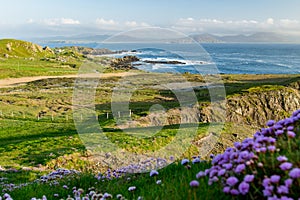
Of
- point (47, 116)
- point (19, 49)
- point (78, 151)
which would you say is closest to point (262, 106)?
point (78, 151)

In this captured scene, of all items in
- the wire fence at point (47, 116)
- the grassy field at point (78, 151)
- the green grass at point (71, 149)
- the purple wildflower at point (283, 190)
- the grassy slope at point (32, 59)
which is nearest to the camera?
the purple wildflower at point (283, 190)

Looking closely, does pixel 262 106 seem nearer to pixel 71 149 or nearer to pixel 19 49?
pixel 71 149

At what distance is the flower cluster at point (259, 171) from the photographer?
2967 mm

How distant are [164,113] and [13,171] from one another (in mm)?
15863

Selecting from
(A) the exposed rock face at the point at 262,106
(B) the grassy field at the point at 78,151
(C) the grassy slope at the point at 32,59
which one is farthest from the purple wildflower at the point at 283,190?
(C) the grassy slope at the point at 32,59

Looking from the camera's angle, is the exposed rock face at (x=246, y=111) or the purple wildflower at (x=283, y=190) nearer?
the purple wildflower at (x=283, y=190)

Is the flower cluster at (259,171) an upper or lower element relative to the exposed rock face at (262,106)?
upper

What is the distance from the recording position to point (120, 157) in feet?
56.9

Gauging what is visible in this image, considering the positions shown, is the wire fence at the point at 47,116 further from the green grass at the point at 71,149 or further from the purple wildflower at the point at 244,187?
the purple wildflower at the point at 244,187

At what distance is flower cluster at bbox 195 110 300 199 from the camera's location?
2.97 m

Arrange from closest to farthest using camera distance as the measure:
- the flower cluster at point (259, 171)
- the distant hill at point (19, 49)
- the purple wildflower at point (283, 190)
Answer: the purple wildflower at point (283, 190), the flower cluster at point (259, 171), the distant hill at point (19, 49)

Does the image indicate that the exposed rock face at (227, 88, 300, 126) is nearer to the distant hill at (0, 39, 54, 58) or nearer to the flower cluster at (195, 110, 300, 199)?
the flower cluster at (195, 110, 300, 199)

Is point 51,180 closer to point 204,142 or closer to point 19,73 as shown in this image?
point 204,142

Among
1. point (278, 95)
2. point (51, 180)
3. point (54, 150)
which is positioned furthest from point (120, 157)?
point (278, 95)
